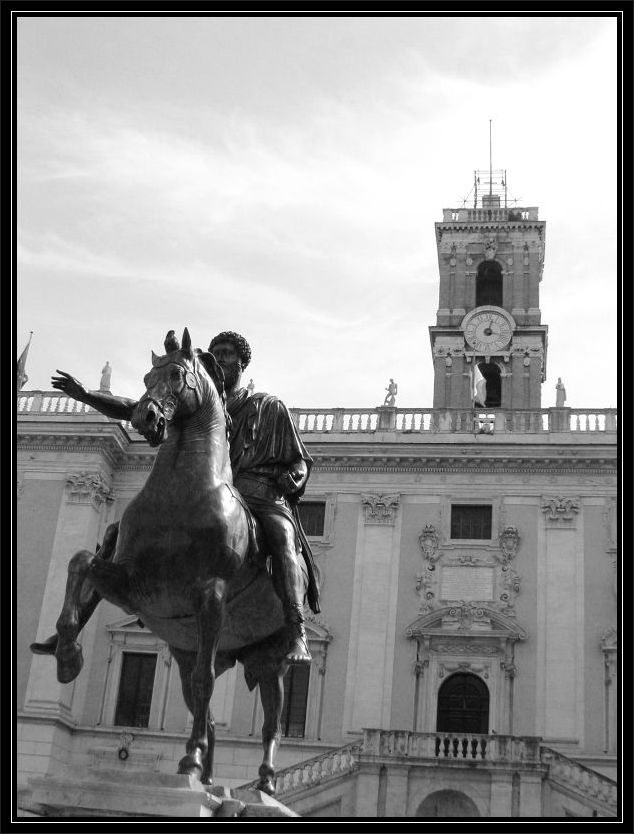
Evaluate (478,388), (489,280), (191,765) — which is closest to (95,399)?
(191,765)

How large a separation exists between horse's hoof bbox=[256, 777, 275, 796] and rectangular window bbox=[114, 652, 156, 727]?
25.6m

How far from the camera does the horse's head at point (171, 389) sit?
22.6 feet

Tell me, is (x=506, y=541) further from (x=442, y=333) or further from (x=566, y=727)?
(x=442, y=333)

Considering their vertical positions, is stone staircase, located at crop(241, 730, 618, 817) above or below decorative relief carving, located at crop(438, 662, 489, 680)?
below

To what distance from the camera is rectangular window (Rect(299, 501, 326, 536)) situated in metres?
33.7

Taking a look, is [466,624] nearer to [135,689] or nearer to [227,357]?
[135,689]

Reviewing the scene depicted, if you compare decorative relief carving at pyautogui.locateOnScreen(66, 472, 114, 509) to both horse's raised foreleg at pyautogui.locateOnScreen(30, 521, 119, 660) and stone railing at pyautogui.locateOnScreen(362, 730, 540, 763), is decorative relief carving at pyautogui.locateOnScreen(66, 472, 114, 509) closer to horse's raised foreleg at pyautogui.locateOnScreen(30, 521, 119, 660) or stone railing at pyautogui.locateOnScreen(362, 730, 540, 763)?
stone railing at pyautogui.locateOnScreen(362, 730, 540, 763)

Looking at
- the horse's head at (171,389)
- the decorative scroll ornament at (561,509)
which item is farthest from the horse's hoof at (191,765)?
the decorative scroll ornament at (561,509)

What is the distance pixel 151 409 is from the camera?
22.6 feet

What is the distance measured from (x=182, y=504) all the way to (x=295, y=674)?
25.6 meters

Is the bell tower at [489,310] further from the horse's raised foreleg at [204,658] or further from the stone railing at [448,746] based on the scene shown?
the horse's raised foreleg at [204,658]

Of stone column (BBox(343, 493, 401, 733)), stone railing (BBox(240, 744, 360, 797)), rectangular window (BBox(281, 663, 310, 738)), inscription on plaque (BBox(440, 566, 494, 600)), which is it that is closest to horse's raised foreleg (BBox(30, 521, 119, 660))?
stone railing (BBox(240, 744, 360, 797))

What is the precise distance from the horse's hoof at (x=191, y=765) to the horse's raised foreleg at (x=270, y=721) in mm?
702

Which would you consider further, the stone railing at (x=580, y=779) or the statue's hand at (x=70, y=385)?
the stone railing at (x=580, y=779)
